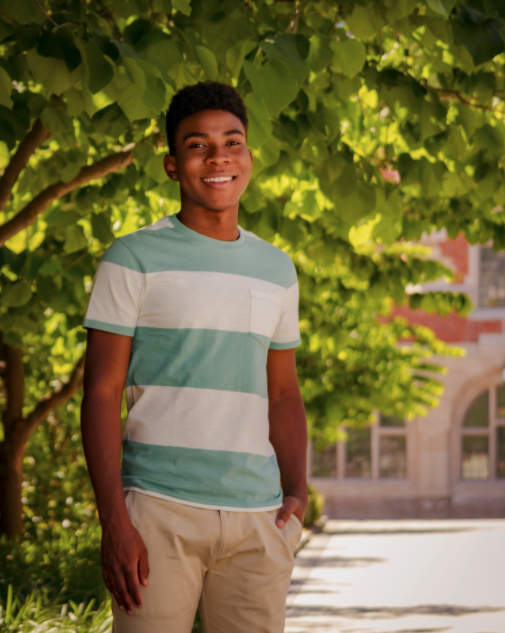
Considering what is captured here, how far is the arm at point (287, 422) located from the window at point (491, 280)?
66.8ft

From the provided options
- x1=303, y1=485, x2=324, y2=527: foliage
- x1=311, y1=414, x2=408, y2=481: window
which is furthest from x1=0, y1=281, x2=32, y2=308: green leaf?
x1=311, y1=414, x2=408, y2=481: window

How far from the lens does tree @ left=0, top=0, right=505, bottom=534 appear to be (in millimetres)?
2652

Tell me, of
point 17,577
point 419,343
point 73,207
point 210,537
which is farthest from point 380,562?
point 210,537

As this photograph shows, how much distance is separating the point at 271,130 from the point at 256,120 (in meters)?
0.13

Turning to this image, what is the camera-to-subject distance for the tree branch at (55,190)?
486 cm

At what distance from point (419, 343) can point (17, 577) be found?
9781 mm

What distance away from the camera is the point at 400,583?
1007 centimetres

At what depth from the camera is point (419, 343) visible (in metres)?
15.0

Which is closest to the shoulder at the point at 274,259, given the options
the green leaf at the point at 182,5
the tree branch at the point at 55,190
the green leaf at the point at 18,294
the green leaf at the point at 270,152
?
the green leaf at the point at 182,5

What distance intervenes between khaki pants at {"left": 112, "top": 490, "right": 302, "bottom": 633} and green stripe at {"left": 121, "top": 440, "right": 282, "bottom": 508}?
3cm

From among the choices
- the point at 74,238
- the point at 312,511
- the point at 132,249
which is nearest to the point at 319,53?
the point at 132,249

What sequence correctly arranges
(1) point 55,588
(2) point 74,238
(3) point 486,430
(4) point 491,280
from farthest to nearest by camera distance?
(4) point 491,280, (3) point 486,430, (1) point 55,588, (2) point 74,238

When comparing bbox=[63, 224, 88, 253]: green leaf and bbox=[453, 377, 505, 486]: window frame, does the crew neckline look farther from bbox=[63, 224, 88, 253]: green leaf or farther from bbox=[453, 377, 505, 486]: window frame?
bbox=[453, 377, 505, 486]: window frame

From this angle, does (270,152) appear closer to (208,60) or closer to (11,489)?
(208,60)
